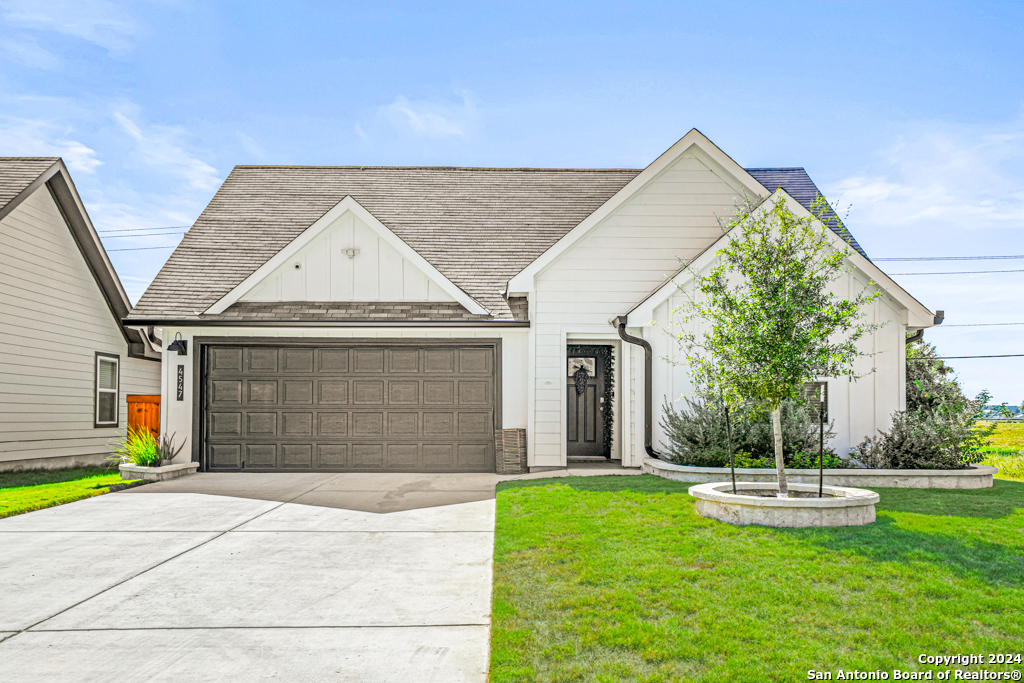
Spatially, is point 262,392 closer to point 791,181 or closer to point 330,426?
point 330,426

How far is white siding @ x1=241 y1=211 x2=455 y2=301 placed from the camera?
492 inches

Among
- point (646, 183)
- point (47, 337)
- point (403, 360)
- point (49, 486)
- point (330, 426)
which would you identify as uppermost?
point (646, 183)

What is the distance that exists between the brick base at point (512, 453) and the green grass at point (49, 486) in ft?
20.6

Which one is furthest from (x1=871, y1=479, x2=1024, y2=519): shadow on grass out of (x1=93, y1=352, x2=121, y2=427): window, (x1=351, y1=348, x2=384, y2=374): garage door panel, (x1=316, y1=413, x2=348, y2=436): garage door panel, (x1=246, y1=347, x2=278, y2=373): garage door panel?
(x1=93, y1=352, x2=121, y2=427): window

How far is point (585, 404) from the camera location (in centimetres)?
1325

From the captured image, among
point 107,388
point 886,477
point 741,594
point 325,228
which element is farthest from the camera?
point 107,388

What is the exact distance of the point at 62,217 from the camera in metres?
14.1

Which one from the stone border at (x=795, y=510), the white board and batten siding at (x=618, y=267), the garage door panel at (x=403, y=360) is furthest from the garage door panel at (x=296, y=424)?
the stone border at (x=795, y=510)

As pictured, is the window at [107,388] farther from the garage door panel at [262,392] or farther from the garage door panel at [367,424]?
the garage door panel at [367,424]

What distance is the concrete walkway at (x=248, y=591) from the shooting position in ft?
11.7

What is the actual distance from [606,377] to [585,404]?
72 centimetres

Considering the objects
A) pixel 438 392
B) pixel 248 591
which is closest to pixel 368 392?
pixel 438 392

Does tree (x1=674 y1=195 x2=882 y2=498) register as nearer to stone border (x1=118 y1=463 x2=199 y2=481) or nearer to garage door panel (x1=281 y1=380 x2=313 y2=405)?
garage door panel (x1=281 y1=380 x2=313 y2=405)

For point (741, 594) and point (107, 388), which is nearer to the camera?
point (741, 594)
